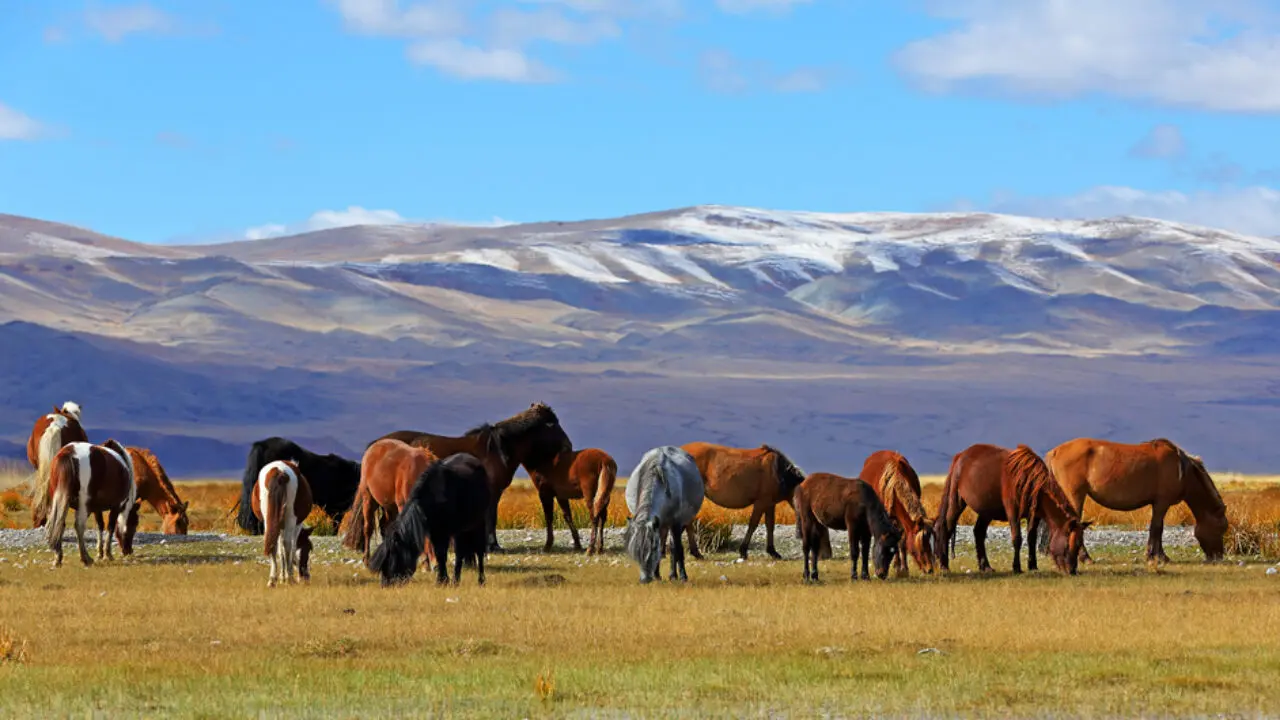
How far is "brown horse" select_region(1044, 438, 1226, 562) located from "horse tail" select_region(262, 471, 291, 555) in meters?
10.9

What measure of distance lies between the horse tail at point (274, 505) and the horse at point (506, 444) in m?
5.53

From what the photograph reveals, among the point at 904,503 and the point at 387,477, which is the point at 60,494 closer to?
the point at 387,477

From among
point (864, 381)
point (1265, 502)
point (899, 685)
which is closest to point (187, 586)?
point (899, 685)

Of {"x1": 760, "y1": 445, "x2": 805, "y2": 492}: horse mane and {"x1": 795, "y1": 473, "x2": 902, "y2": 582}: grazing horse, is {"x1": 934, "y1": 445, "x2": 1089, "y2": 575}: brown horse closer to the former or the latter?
{"x1": 795, "y1": 473, "x2": 902, "y2": 582}: grazing horse

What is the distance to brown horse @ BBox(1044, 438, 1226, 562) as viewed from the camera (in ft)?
86.7

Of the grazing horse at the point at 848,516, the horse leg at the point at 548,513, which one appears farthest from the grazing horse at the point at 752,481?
the grazing horse at the point at 848,516

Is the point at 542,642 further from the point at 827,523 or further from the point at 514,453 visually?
the point at 514,453

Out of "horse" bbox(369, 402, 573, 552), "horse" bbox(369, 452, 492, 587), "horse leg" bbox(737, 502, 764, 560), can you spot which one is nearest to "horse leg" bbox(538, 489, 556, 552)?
"horse" bbox(369, 402, 573, 552)

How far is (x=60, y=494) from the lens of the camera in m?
25.5

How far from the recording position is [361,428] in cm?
13688

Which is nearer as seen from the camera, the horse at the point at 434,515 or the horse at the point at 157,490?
the horse at the point at 434,515

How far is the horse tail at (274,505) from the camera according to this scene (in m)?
22.3

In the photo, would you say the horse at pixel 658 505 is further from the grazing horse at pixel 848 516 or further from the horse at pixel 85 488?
the horse at pixel 85 488

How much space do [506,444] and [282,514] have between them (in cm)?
625
